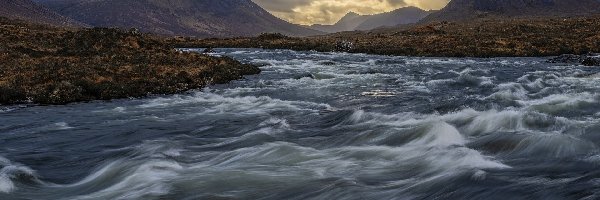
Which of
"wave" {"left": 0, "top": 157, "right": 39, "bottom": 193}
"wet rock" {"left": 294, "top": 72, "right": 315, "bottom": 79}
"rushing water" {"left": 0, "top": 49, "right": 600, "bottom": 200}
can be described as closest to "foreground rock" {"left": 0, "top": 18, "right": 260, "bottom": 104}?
"rushing water" {"left": 0, "top": 49, "right": 600, "bottom": 200}

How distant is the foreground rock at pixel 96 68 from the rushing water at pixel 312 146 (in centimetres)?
138

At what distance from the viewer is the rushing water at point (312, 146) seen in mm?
9672

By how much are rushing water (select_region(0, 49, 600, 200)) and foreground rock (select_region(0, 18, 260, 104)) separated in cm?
138

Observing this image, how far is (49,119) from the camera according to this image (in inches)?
651

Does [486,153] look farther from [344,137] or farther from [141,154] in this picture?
[141,154]

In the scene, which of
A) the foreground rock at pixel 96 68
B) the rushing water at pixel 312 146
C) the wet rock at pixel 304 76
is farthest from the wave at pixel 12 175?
the wet rock at pixel 304 76

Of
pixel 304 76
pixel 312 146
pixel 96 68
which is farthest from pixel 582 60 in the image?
pixel 96 68

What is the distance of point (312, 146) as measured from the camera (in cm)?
1287

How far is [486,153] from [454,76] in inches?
730

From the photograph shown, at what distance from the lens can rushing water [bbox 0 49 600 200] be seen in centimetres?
967

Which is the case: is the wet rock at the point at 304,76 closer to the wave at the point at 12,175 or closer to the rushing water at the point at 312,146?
the rushing water at the point at 312,146

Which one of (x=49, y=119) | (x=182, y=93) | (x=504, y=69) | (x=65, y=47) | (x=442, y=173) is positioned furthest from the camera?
(x=504, y=69)

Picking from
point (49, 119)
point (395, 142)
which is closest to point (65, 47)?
point (49, 119)

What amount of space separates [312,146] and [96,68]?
1508cm
